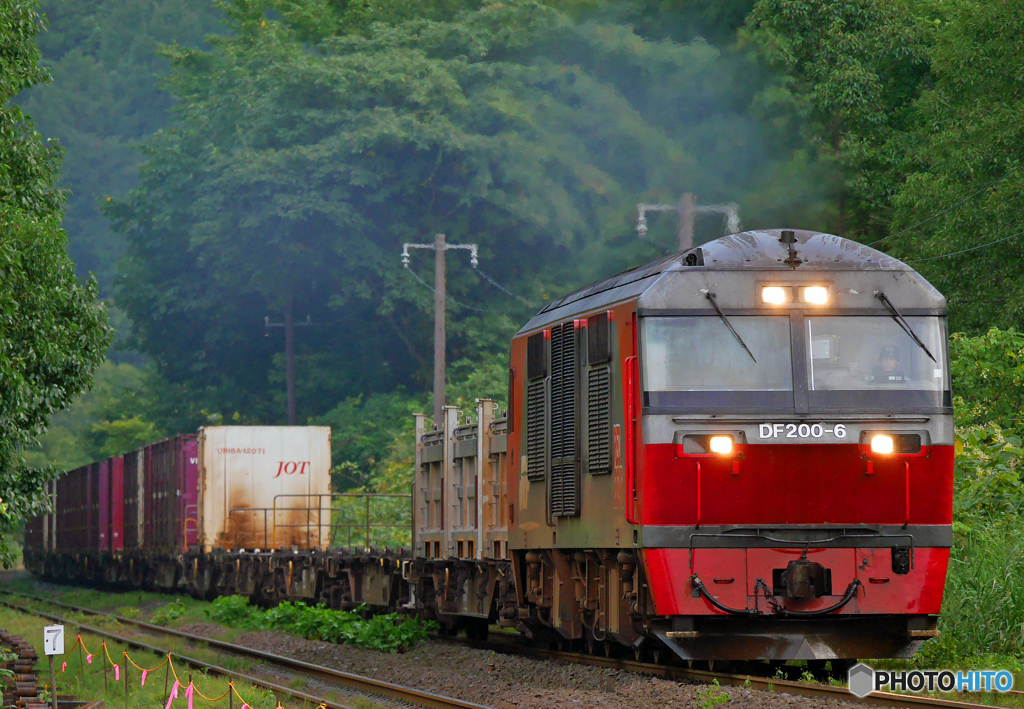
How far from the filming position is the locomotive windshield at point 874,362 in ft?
36.7

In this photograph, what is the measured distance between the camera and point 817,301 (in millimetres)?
11375

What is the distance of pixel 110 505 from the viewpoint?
38500mm

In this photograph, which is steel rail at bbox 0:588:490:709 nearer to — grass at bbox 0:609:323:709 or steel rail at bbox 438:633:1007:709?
grass at bbox 0:609:323:709

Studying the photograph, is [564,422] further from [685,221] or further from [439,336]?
[439,336]

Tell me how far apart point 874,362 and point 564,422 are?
315cm

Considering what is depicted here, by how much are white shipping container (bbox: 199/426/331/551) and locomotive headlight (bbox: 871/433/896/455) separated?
17032mm

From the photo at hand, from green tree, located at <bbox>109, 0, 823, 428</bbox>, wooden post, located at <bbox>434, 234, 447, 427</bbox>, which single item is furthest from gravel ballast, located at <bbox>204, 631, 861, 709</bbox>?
green tree, located at <bbox>109, 0, 823, 428</bbox>

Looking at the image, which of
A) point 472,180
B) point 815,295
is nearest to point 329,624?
point 815,295

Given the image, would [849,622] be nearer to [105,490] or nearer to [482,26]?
[105,490]

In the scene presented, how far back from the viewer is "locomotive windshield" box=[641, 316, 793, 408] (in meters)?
11.1

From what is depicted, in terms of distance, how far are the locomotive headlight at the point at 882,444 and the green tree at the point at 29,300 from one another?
993cm

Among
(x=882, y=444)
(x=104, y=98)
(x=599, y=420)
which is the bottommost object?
(x=882, y=444)

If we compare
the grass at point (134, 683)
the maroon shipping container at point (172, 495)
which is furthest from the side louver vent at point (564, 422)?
the maroon shipping container at point (172, 495)

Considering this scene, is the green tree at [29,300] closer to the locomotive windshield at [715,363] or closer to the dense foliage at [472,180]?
the dense foliage at [472,180]
